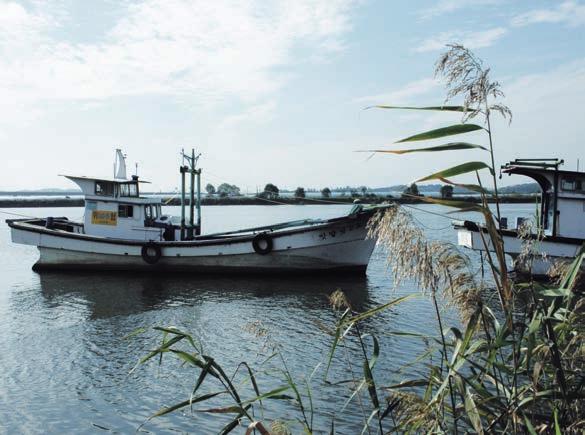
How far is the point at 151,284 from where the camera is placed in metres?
19.5

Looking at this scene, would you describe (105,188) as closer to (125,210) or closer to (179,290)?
(125,210)

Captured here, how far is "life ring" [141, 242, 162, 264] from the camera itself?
20.8 m

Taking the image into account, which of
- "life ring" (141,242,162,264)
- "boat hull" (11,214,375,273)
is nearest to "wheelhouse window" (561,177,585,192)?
"boat hull" (11,214,375,273)

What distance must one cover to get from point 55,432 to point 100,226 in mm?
15333

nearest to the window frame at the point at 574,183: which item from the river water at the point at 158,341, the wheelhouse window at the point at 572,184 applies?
the wheelhouse window at the point at 572,184

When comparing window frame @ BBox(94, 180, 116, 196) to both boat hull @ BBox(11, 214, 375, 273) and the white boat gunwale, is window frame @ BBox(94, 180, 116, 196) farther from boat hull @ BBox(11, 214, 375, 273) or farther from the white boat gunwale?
boat hull @ BBox(11, 214, 375, 273)

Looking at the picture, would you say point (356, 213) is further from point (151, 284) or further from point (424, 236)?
point (424, 236)

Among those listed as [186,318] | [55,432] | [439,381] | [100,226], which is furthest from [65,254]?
[439,381]

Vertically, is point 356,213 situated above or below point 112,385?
above

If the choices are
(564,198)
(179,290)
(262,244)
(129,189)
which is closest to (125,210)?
(129,189)

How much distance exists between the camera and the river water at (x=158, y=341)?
7828mm

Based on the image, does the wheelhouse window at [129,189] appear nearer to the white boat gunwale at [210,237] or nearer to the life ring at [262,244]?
the white boat gunwale at [210,237]

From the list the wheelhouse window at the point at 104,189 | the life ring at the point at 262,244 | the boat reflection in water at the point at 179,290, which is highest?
the wheelhouse window at the point at 104,189

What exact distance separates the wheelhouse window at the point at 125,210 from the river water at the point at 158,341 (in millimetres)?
2501
